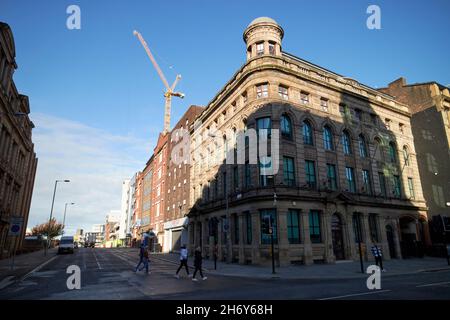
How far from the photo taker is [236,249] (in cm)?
2639

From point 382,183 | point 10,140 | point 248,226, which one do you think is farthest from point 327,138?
point 10,140

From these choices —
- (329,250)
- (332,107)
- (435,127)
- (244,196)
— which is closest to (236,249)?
(244,196)

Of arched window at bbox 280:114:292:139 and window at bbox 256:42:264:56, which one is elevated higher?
window at bbox 256:42:264:56

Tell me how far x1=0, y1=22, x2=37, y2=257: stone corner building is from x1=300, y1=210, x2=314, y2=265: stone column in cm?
2792

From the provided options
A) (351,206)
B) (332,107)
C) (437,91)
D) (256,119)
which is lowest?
(351,206)

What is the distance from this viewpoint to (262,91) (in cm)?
2662

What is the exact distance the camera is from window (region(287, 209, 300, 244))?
77.3 feet

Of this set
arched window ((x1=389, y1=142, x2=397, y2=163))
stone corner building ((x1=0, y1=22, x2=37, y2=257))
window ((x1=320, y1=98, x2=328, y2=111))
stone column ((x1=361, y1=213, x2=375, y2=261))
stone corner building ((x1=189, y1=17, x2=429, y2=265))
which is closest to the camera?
stone corner building ((x1=189, y1=17, x2=429, y2=265))

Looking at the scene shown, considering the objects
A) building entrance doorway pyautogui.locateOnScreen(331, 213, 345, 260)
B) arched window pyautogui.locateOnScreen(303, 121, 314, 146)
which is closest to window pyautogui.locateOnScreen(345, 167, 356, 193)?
building entrance doorway pyautogui.locateOnScreen(331, 213, 345, 260)

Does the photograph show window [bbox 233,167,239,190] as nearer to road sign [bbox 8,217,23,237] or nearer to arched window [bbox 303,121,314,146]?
arched window [bbox 303,121,314,146]

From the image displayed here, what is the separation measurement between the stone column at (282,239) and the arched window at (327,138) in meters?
9.51
